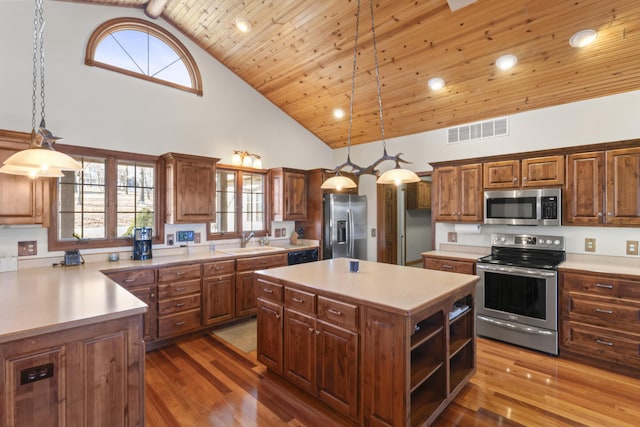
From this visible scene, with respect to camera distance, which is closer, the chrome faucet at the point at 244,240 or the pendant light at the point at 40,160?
the pendant light at the point at 40,160

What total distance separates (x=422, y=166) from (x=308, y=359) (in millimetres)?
3624

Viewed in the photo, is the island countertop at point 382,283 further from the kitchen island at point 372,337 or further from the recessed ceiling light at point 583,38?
the recessed ceiling light at point 583,38

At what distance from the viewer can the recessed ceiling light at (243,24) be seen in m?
3.79

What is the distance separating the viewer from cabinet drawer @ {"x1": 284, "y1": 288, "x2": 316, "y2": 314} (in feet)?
7.82

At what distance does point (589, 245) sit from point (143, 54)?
6.00 m

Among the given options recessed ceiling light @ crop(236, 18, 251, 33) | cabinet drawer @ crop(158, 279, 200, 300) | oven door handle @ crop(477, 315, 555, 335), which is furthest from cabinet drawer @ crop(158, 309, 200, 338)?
recessed ceiling light @ crop(236, 18, 251, 33)

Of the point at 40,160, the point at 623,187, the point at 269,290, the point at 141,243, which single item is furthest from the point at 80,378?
the point at 623,187

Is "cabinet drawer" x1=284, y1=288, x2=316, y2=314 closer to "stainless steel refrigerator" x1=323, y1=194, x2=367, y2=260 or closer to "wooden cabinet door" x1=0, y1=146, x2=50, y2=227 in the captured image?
"wooden cabinet door" x1=0, y1=146, x2=50, y2=227

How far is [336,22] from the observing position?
3525 mm

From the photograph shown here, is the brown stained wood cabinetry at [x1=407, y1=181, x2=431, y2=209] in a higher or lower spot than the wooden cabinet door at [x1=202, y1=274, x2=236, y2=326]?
higher

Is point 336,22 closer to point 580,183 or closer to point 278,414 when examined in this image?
point 580,183

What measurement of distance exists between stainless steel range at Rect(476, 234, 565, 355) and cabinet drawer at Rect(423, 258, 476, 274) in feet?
0.36

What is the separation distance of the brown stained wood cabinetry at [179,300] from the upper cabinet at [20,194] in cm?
122

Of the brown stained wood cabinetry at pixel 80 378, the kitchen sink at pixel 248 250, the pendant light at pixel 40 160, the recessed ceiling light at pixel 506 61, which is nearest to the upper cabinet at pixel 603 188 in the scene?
the recessed ceiling light at pixel 506 61
